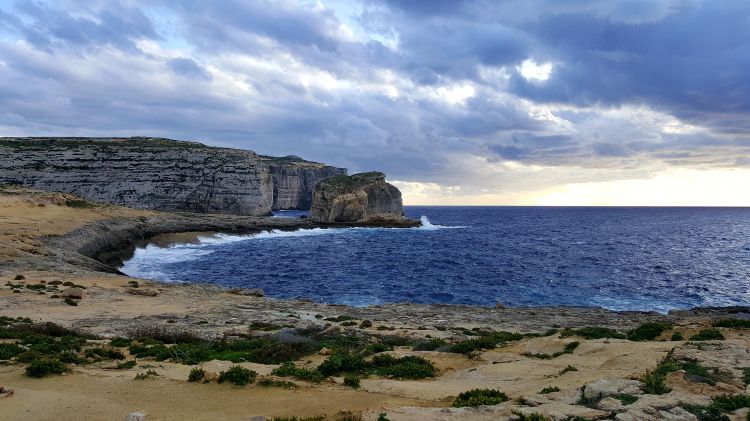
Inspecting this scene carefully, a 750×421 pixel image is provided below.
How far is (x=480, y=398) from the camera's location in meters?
11.2

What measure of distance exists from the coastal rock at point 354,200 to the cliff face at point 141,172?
→ 1878 centimetres

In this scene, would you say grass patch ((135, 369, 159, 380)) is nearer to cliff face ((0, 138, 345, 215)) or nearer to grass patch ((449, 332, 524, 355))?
grass patch ((449, 332, 524, 355))

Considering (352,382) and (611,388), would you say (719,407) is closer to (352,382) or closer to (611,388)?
(611,388)

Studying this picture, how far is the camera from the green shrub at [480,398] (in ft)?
36.0

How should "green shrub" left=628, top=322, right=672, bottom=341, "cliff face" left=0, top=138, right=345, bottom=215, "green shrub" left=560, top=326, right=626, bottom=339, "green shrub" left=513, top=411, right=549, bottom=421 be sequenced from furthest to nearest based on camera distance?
"cliff face" left=0, top=138, right=345, bottom=215, "green shrub" left=560, top=326, right=626, bottom=339, "green shrub" left=628, top=322, right=672, bottom=341, "green shrub" left=513, top=411, right=549, bottom=421

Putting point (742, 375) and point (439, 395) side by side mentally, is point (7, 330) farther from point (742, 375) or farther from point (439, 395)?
point (742, 375)

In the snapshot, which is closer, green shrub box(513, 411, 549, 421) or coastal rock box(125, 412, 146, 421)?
green shrub box(513, 411, 549, 421)

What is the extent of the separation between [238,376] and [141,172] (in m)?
116

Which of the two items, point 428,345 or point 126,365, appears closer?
point 126,365

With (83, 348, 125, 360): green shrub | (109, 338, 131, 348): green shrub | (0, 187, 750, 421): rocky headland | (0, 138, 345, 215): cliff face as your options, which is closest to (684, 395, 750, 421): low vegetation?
(0, 187, 750, 421): rocky headland

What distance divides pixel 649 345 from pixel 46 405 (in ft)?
62.3

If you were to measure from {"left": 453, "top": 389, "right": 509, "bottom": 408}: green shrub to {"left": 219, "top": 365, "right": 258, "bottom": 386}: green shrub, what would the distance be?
6118 mm

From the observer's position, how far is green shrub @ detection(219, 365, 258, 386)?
43.2 feet

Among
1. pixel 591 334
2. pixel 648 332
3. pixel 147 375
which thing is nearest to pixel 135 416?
pixel 147 375
